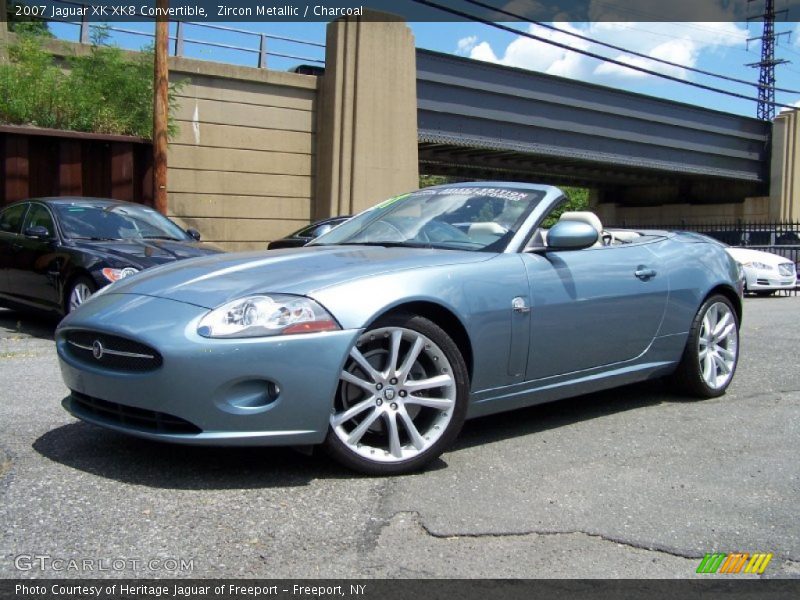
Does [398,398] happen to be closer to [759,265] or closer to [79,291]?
[79,291]

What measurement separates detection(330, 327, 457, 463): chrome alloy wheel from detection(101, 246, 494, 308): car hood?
0.34m

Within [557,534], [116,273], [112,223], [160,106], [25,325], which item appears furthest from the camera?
[160,106]

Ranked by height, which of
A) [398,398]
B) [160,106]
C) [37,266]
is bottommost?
[398,398]

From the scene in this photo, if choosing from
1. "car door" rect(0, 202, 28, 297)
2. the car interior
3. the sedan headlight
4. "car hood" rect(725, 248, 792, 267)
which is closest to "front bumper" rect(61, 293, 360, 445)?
the car interior

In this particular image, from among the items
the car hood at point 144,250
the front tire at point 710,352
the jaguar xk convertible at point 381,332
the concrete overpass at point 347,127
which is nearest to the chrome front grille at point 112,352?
the jaguar xk convertible at point 381,332

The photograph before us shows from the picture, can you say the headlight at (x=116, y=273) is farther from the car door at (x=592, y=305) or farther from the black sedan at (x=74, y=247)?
the car door at (x=592, y=305)

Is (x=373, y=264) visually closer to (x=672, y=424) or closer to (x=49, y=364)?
(x=672, y=424)

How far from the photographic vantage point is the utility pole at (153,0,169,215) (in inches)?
560

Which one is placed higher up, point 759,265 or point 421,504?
point 759,265

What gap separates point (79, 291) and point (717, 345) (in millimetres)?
5581

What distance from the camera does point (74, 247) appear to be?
26.6 ft

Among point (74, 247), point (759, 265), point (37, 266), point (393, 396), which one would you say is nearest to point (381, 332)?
point (393, 396)

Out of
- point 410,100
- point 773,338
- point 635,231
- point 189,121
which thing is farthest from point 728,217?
point 635,231

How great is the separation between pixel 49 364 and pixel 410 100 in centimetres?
1655
